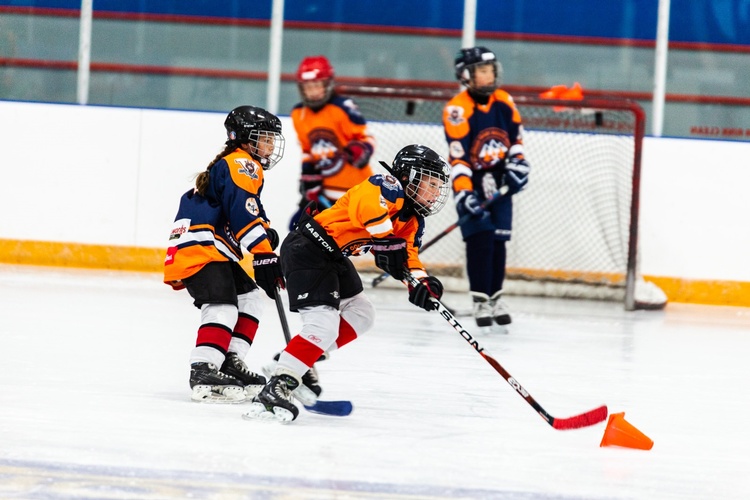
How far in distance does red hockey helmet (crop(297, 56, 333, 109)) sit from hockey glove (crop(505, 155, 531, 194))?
50.4 inches

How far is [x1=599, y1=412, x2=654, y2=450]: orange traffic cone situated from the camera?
2.72 metres

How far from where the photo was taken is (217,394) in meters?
3.06

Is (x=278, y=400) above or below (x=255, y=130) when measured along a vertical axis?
below

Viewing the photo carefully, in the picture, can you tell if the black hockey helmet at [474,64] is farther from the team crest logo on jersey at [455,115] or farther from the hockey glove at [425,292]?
the hockey glove at [425,292]

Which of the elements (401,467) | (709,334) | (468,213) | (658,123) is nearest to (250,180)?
(401,467)

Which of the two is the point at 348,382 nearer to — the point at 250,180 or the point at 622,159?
the point at 250,180

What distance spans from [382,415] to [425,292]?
1.21 ft

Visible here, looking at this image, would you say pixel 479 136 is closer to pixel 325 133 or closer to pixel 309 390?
pixel 325 133

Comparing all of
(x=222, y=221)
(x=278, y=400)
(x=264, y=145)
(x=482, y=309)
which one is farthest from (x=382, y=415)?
(x=482, y=309)

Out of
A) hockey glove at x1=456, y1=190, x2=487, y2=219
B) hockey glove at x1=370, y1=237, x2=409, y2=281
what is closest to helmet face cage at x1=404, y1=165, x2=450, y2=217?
hockey glove at x1=370, y1=237, x2=409, y2=281

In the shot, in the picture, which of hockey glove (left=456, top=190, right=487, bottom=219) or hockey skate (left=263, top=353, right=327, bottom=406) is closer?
hockey skate (left=263, top=353, right=327, bottom=406)

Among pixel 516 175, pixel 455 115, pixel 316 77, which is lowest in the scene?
pixel 516 175

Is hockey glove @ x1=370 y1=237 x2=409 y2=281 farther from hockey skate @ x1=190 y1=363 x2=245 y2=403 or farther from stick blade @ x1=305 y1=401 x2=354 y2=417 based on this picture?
hockey skate @ x1=190 y1=363 x2=245 y2=403

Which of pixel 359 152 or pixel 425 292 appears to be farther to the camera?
pixel 359 152
